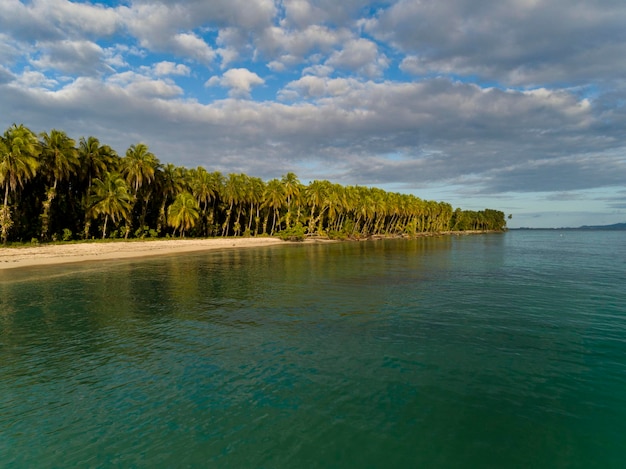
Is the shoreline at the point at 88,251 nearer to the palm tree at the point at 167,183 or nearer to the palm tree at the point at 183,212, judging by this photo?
the palm tree at the point at 183,212

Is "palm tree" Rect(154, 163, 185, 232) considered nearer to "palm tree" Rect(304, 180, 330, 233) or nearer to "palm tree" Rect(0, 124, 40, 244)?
"palm tree" Rect(0, 124, 40, 244)

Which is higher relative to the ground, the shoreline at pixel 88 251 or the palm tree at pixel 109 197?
the palm tree at pixel 109 197

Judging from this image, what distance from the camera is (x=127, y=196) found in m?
62.3

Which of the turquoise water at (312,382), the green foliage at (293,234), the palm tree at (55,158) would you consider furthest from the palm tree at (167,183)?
the turquoise water at (312,382)

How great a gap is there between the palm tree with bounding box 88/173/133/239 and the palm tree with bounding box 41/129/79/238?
5645 millimetres

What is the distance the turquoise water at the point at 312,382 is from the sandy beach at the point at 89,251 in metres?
25.5

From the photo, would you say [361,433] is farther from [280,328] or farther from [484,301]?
[484,301]

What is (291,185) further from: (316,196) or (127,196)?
(127,196)

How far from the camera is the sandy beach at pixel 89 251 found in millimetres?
42188

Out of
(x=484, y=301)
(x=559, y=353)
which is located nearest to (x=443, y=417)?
(x=559, y=353)

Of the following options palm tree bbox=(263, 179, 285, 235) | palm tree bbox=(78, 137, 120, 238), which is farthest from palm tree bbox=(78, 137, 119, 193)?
palm tree bbox=(263, 179, 285, 235)

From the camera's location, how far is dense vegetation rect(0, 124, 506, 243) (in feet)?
179

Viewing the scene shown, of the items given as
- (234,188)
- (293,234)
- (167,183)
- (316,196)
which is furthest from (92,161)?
(316,196)

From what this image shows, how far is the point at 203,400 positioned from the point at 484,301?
1847 centimetres
